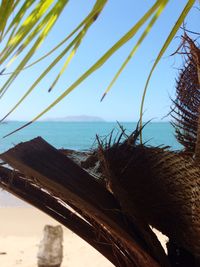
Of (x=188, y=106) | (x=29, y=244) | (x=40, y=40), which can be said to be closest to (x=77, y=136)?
(x=29, y=244)

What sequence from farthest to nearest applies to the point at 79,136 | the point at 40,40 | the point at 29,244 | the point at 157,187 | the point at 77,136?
1. the point at 77,136
2. the point at 79,136
3. the point at 29,244
4. the point at 157,187
5. the point at 40,40

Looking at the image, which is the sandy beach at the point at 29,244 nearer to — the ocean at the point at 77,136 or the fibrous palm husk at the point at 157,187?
the ocean at the point at 77,136

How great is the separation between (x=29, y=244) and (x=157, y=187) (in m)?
6.75

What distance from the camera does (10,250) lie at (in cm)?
695

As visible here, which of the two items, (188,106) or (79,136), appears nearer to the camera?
(188,106)

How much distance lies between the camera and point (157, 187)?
3.75ft

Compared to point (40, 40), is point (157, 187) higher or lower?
lower

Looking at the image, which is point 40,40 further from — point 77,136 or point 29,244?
point 77,136

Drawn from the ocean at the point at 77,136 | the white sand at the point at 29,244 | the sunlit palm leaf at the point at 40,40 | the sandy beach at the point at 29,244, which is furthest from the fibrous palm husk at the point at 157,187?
the white sand at the point at 29,244

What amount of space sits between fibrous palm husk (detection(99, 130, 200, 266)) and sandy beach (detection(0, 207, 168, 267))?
11.5ft

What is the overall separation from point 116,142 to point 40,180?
26 cm

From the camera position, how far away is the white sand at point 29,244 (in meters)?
6.19

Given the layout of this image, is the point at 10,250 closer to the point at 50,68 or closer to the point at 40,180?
the point at 40,180

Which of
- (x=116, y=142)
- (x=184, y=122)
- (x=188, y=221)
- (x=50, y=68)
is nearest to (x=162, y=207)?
(x=188, y=221)
